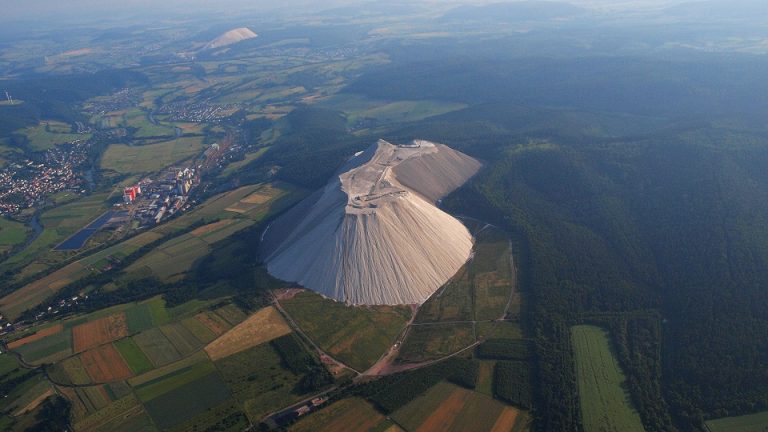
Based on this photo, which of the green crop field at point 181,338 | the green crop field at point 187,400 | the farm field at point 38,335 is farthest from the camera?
the farm field at point 38,335

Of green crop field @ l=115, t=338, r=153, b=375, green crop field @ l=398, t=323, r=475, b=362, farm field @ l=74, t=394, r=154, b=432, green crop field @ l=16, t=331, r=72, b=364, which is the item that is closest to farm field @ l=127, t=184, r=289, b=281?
green crop field @ l=115, t=338, r=153, b=375

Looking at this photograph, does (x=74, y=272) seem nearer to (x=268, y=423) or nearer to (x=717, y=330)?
(x=268, y=423)

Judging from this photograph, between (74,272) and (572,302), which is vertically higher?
(572,302)

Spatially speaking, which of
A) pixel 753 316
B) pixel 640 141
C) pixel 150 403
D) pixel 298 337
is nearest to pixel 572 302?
pixel 753 316

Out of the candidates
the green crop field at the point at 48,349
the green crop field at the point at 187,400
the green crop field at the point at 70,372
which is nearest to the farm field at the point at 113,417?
the green crop field at the point at 187,400

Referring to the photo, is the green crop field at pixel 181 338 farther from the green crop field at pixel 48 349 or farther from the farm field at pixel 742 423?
the farm field at pixel 742 423

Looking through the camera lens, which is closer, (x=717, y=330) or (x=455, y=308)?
(x=717, y=330)

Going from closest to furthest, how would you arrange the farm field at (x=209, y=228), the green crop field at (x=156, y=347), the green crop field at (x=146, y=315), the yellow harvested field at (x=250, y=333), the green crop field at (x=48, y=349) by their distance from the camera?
the green crop field at (x=156, y=347)
the yellow harvested field at (x=250, y=333)
the green crop field at (x=48, y=349)
the green crop field at (x=146, y=315)
the farm field at (x=209, y=228)

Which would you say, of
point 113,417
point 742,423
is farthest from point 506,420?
point 113,417
